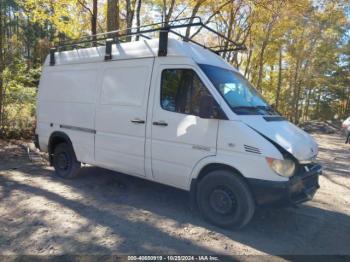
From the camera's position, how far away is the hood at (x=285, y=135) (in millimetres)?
4301

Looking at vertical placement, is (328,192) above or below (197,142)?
below

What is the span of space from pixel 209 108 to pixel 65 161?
385 centimetres

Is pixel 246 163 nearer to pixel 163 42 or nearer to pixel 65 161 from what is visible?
pixel 163 42

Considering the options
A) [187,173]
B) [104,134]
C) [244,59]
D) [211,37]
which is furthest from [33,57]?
[187,173]

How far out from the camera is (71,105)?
654cm

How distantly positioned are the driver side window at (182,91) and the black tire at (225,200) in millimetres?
992

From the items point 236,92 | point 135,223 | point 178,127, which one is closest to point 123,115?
point 178,127

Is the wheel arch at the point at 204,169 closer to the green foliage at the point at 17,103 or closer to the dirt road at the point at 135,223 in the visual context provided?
the dirt road at the point at 135,223

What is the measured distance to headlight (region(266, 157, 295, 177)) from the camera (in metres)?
4.16

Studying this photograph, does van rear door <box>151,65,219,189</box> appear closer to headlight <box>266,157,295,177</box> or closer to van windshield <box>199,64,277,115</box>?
van windshield <box>199,64,277,115</box>

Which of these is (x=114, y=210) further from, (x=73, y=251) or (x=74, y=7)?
(x=74, y=7)

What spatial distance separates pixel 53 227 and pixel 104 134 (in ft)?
6.48

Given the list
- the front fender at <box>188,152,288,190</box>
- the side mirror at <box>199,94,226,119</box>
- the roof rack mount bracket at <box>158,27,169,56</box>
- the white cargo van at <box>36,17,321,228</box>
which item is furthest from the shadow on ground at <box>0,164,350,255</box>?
the roof rack mount bracket at <box>158,27,169,56</box>

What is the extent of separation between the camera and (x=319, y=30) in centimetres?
2373
